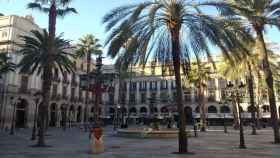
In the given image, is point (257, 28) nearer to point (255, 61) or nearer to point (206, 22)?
point (255, 61)

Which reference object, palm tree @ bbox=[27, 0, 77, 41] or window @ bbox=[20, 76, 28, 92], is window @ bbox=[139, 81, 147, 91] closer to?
window @ bbox=[20, 76, 28, 92]

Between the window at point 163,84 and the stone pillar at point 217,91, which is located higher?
the window at point 163,84

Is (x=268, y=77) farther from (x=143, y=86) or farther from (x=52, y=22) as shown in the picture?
(x=143, y=86)

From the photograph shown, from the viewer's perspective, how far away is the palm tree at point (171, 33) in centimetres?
1464

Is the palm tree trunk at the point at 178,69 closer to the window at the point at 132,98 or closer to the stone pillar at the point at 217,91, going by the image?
the stone pillar at the point at 217,91

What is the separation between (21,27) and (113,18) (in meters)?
36.7

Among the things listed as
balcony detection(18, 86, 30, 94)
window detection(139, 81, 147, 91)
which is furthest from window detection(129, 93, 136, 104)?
balcony detection(18, 86, 30, 94)

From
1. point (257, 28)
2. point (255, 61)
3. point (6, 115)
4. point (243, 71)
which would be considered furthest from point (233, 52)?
point (6, 115)

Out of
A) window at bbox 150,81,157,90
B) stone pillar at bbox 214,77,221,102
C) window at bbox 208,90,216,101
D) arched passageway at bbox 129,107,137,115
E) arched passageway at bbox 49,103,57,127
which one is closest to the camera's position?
arched passageway at bbox 49,103,57,127

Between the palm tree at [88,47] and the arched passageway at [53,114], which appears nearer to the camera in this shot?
the palm tree at [88,47]

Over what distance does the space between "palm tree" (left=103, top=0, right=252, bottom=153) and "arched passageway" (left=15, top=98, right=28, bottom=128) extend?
38.0m

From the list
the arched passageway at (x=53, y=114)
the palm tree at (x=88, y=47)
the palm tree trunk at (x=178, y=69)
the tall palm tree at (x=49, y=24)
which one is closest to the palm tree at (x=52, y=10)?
the tall palm tree at (x=49, y=24)

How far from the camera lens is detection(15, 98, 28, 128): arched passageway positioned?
4819 centimetres

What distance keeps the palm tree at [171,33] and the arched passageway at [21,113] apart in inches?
1497
